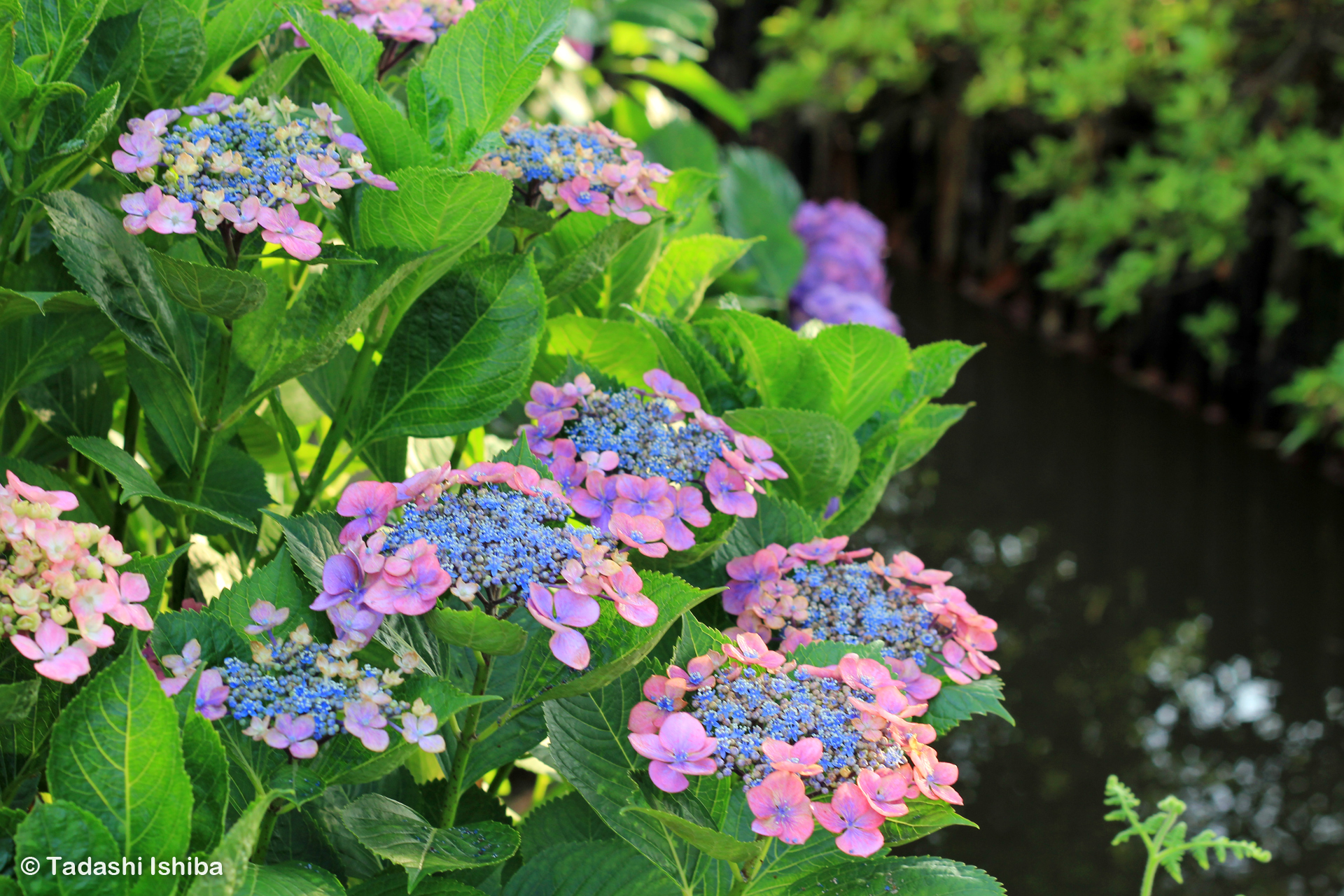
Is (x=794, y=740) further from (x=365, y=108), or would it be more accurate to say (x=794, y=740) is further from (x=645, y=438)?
(x=365, y=108)

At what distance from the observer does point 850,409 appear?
0.82 metres

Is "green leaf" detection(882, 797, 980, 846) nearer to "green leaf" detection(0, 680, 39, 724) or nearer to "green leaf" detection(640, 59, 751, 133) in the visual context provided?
"green leaf" detection(0, 680, 39, 724)

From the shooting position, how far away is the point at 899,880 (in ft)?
1.82

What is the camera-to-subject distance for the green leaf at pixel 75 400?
29.4 inches

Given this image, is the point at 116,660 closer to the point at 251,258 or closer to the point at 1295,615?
the point at 251,258

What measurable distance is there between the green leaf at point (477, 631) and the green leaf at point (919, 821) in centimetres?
20

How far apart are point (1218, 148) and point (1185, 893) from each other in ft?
8.42

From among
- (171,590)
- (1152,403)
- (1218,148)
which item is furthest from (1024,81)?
(171,590)

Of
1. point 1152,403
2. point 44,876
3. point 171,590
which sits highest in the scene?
point 44,876

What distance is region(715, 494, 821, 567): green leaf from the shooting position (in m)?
0.73

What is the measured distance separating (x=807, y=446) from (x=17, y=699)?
18.5 inches

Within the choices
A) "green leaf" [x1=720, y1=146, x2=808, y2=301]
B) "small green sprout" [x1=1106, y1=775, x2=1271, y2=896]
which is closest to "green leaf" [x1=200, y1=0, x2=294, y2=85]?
"small green sprout" [x1=1106, y1=775, x2=1271, y2=896]

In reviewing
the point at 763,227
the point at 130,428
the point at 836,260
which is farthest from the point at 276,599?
the point at 836,260

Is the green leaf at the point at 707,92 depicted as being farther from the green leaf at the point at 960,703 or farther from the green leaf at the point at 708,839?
the green leaf at the point at 708,839
